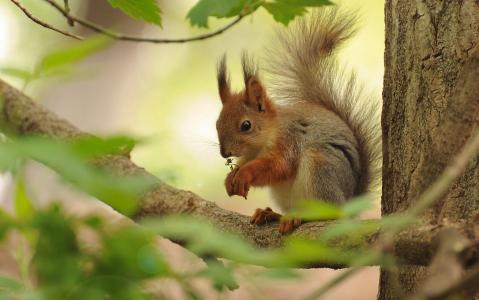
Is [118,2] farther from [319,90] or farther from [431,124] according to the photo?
[319,90]

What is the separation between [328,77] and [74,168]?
166 cm

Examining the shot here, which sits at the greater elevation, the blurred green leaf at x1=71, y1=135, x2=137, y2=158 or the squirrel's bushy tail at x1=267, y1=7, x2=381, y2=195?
the squirrel's bushy tail at x1=267, y1=7, x2=381, y2=195

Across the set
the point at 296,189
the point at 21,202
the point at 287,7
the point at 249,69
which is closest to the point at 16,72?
the point at 21,202

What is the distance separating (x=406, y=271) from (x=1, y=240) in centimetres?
108

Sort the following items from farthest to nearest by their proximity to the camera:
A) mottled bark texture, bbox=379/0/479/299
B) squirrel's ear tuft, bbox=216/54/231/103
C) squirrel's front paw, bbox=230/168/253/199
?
squirrel's ear tuft, bbox=216/54/231/103, squirrel's front paw, bbox=230/168/253/199, mottled bark texture, bbox=379/0/479/299

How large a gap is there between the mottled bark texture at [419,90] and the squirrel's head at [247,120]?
0.54m

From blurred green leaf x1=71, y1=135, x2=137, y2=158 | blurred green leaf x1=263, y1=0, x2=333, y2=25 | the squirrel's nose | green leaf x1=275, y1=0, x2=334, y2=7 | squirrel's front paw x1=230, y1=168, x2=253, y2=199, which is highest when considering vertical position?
the squirrel's nose

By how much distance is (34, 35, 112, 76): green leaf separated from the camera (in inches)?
20.5

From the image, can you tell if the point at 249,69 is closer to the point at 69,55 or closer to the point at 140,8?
the point at 140,8

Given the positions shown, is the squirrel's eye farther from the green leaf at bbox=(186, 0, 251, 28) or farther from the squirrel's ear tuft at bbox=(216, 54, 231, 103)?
the green leaf at bbox=(186, 0, 251, 28)

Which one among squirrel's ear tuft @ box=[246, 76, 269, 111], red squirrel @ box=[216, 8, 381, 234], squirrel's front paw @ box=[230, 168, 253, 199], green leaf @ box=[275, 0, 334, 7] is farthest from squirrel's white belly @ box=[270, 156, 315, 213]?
green leaf @ box=[275, 0, 334, 7]

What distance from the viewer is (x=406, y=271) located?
4.72 feet

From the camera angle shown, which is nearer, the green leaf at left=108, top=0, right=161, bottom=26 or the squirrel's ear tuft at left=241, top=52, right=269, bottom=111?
the green leaf at left=108, top=0, right=161, bottom=26

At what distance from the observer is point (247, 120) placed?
1992mm
